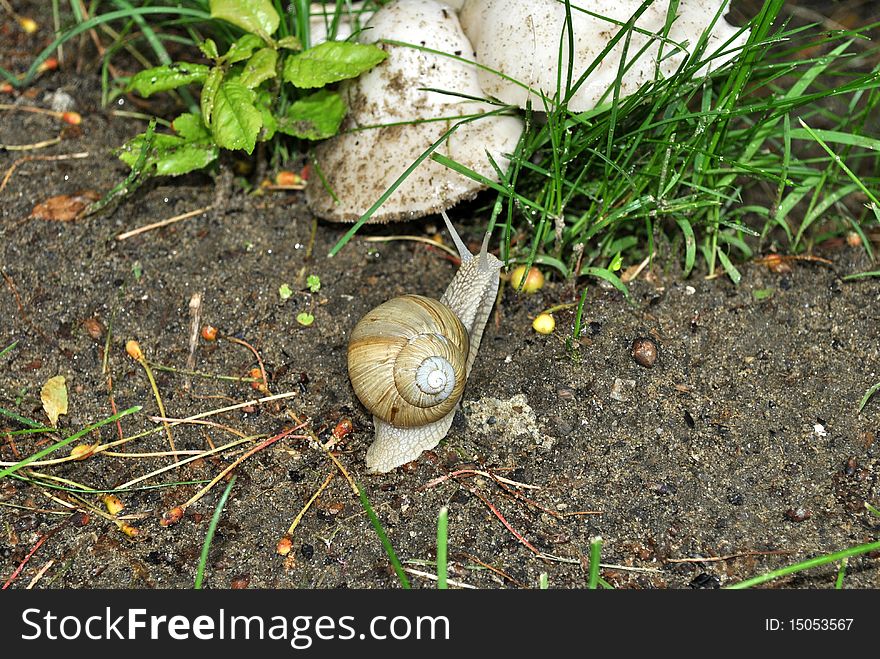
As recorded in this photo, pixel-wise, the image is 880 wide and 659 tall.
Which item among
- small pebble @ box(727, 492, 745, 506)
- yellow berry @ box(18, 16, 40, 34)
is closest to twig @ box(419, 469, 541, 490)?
small pebble @ box(727, 492, 745, 506)

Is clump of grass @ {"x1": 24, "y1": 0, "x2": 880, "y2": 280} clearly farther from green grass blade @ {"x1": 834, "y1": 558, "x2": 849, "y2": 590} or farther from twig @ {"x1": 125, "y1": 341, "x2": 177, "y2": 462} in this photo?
green grass blade @ {"x1": 834, "y1": 558, "x2": 849, "y2": 590}

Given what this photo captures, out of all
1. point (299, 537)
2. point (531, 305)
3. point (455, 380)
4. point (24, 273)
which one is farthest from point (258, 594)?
point (24, 273)

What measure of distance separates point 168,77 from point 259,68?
312mm

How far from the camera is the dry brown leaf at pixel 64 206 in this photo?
287 cm

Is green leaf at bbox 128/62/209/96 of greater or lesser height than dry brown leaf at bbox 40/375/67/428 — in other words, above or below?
above

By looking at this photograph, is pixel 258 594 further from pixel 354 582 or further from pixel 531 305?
pixel 531 305

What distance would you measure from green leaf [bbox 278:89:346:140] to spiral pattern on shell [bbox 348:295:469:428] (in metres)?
0.71

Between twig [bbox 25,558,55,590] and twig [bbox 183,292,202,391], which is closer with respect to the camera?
twig [bbox 25,558,55,590]

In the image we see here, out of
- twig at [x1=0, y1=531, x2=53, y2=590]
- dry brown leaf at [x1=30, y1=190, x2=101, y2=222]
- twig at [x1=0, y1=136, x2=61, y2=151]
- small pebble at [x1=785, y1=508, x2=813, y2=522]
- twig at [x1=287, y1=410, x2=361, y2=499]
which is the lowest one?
twig at [x1=0, y1=531, x2=53, y2=590]

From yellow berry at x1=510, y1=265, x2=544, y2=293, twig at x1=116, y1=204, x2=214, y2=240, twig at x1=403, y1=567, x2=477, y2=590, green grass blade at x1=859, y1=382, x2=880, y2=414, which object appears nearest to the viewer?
twig at x1=403, y1=567, x2=477, y2=590

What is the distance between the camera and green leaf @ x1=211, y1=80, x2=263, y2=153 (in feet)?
8.29

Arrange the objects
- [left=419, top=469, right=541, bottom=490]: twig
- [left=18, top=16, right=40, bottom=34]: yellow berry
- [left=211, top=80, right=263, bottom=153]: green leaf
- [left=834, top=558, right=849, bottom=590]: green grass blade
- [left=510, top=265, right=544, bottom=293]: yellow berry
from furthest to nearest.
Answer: [left=18, top=16, right=40, bottom=34]: yellow berry → [left=510, top=265, right=544, bottom=293]: yellow berry → [left=211, top=80, right=263, bottom=153]: green leaf → [left=419, top=469, right=541, bottom=490]: twig → [left=834, top=558, right=849, bottom=590]: green grass blade

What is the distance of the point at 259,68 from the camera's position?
8.56ft

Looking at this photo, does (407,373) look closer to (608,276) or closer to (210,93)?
(608,276)
